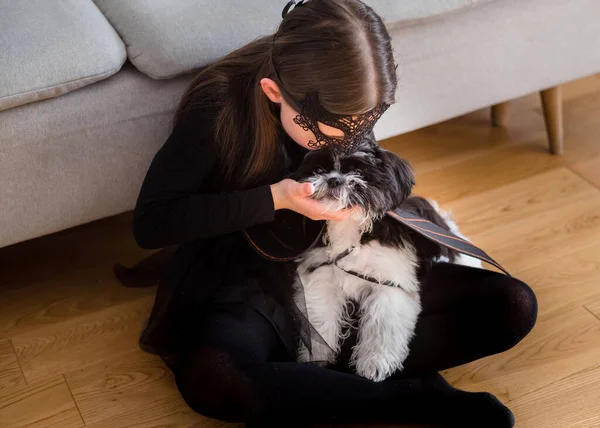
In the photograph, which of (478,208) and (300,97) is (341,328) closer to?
(300,97)

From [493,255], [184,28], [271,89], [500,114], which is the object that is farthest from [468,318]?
[500,114]

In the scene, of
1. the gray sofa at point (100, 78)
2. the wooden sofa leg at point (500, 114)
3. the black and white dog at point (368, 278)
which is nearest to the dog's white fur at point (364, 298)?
the black and white dog at point (368, 278)

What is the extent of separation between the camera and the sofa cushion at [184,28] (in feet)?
5.16

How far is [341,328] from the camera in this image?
4.87ft

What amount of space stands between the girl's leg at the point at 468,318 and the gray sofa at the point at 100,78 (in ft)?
1.88

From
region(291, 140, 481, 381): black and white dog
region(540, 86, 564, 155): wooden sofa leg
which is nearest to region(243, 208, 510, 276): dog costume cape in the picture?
region(291, 140, 481, 381): black and white dog

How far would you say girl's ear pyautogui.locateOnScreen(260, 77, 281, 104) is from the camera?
4.31ft

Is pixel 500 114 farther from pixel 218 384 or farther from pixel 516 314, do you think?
pixel 218 384

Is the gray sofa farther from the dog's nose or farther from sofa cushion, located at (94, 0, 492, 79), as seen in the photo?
the dog's nose

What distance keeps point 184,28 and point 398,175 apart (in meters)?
0.60

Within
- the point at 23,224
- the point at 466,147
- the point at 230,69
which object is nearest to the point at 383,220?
the point at 230,69

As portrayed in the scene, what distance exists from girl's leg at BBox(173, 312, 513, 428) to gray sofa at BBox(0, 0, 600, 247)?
44cm

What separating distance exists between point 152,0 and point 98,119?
0.30 metres

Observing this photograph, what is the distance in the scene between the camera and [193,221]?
1.39 metres
